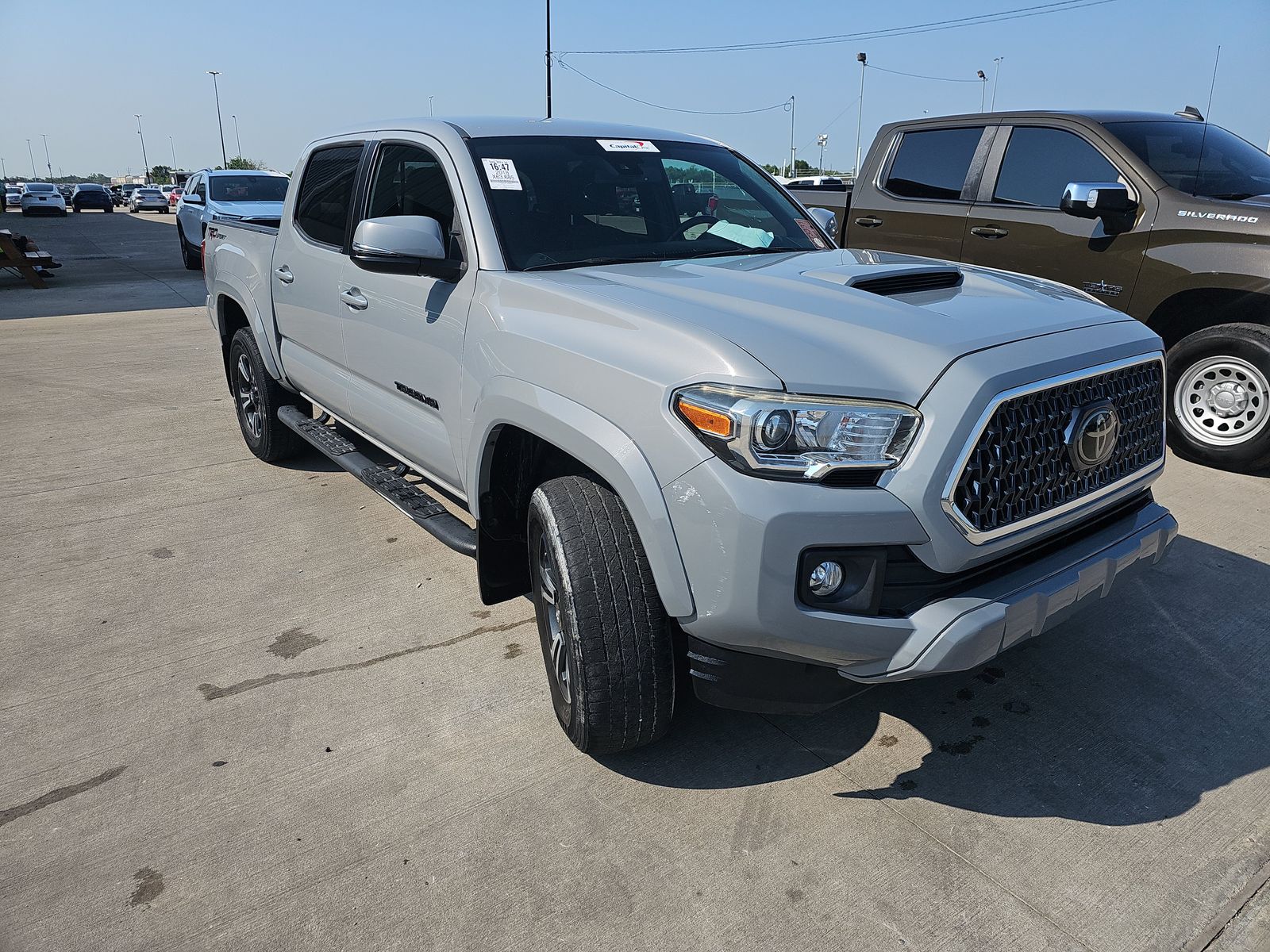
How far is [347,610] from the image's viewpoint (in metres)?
3.67

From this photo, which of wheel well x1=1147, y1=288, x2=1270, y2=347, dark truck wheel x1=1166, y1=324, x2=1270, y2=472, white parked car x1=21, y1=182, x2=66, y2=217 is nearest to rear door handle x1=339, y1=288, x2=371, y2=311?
wheel well x1=1147, y1=288, x2=1270, y2=347

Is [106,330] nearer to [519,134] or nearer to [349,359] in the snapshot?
[349,359]

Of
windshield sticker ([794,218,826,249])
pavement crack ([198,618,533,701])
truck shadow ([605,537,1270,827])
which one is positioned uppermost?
windshield sticker ([794,218,826,249])

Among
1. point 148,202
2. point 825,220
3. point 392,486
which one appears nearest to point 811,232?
point 825,220

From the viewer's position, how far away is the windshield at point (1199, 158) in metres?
5.41

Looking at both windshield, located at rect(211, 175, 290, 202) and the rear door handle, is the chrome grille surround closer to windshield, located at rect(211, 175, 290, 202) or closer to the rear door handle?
the rear door handle

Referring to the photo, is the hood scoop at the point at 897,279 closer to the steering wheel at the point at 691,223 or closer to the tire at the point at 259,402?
the steering wheel at the point at 691,223

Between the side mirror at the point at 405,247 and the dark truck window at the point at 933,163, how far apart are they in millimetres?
4370

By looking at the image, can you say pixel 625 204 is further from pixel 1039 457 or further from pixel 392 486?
pixel 1039 457

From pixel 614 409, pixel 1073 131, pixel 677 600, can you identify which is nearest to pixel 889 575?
pixel 677 600

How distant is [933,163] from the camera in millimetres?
6426

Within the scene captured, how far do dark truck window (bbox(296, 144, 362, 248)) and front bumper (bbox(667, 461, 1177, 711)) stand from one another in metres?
2.62

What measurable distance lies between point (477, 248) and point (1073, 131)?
4376 millimetres

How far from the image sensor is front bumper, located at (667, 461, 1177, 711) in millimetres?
2051
